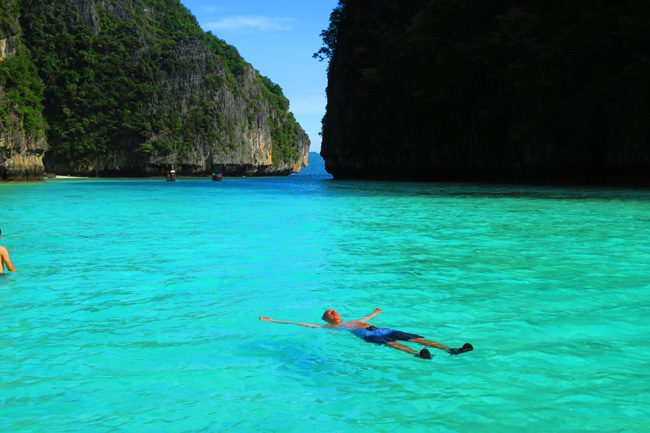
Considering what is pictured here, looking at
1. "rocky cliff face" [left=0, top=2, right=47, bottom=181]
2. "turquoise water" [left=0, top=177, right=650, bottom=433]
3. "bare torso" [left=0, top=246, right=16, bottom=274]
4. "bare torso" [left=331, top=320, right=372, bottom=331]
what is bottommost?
"turquoise water" [left=0, top=177, right=650, bottom=433]

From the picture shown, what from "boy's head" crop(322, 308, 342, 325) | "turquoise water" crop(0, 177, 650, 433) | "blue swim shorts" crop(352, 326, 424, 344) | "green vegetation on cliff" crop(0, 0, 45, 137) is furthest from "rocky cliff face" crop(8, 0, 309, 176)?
"blue swim shorts" crop(352, 326, 424, 344)

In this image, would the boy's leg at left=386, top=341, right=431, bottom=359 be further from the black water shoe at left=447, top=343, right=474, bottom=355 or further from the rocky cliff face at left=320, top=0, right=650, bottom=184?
the rocky cliff face at left=320, top=0, right=650, bottom=184

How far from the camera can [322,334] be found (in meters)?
5.32

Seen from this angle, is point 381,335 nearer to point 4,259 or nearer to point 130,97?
point 4,259

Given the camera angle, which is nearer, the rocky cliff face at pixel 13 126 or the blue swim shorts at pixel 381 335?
the blue swim shorts at pixel 381 335

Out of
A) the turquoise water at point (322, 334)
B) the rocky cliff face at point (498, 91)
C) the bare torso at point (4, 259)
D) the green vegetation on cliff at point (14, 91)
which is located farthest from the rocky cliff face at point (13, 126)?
the bare torso at point (4, 259)

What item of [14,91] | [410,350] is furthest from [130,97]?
[410,350]

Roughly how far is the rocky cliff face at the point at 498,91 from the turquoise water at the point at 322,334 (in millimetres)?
18236

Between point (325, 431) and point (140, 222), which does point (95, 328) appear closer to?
point (325, 431)

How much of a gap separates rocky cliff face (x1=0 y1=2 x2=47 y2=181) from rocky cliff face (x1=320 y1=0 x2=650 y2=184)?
31.1 meters

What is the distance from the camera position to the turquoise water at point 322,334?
3.61 metres

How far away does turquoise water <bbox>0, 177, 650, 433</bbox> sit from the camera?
361cm

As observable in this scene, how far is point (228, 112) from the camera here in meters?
107

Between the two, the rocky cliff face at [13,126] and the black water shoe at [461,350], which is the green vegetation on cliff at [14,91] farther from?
the black water shoe at [461,350]
